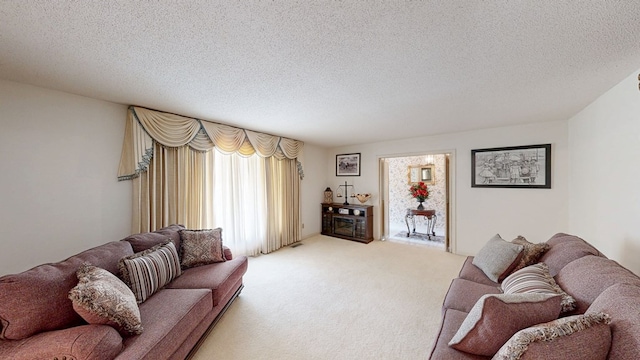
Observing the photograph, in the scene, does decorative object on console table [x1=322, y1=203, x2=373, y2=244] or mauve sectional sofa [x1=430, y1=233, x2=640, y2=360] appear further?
decorative object on console table [x1=322, y1=203, x2=373, y2=244]

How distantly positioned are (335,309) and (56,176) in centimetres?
314

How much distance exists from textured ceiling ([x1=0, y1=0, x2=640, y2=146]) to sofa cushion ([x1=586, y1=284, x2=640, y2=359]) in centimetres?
142

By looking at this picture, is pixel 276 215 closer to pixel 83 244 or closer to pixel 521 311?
pixel 83 244

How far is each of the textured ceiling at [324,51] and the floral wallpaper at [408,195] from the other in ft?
10.5

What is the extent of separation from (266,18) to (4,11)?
1.36m

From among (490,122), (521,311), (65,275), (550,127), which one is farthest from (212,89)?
(550,127)

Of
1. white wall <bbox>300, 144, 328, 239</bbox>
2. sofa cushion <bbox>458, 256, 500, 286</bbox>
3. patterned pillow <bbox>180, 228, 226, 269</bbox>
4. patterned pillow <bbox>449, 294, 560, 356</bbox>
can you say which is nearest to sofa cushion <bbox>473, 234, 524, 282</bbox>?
sofa cushion <bbox>458, 256, 500, 286</bbox>

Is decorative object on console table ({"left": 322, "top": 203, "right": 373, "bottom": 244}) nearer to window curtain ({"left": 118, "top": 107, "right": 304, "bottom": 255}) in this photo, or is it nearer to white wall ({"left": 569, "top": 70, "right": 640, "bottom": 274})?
window curtain ({"left": 118, "top": 107, "right": 304, "bottom": 255})

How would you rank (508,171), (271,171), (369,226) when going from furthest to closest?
(369,226) → (271,171) → (508,171)

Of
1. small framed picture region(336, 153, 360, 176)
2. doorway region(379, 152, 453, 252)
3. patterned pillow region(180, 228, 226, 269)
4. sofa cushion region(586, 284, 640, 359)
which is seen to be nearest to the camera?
sofa cushion region(586, 284, 640, 359)

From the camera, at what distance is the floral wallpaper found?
5707mm

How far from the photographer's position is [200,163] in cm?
331

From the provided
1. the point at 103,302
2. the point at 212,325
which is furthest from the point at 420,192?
the point at 103,302

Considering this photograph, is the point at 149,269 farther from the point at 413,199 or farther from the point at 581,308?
the point at 413,199
